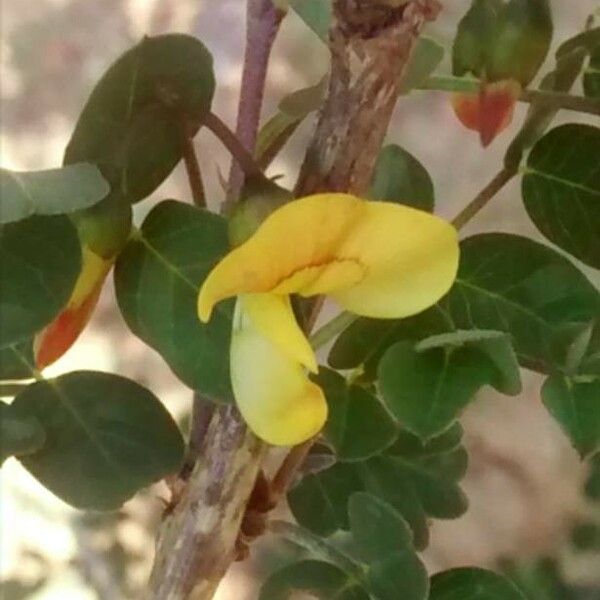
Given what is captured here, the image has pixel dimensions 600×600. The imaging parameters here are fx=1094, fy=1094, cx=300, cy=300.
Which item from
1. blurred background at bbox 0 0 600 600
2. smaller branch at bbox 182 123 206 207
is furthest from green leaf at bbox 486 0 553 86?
blurred background at bbox 0 0 600 600

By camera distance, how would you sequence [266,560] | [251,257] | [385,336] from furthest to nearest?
1. [266,560]
2. [385,336]
3. [251,257]

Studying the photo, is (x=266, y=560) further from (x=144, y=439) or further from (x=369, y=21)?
(x=369, y=21)

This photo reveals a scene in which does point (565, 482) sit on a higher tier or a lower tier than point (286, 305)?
lower

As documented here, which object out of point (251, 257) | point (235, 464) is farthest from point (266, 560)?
point (251, 257)

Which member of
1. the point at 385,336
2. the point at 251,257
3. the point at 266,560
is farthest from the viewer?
the point at 266,560

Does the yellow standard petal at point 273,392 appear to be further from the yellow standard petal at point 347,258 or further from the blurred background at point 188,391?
the blurred background at point 188,391

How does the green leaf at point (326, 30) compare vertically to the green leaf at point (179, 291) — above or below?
above

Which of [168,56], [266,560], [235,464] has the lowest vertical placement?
[266,560]

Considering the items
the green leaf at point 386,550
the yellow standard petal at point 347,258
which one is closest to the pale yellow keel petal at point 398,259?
the yellow standard petal at point 347,258
